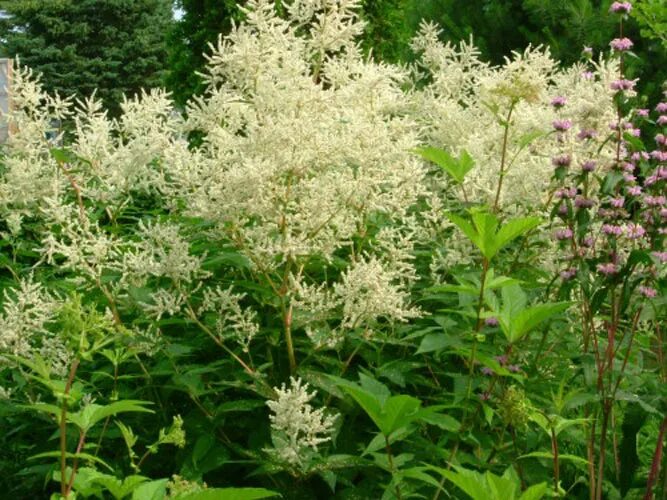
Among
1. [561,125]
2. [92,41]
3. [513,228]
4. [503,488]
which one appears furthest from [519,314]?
[92,41]

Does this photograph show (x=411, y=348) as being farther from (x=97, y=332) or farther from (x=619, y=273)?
(x=97, y=332)

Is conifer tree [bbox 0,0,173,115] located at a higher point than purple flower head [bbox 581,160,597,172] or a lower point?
lower

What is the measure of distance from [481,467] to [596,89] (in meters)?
1.43

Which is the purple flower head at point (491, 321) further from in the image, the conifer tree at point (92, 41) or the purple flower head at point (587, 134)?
the conifer tree at point (92, 41)

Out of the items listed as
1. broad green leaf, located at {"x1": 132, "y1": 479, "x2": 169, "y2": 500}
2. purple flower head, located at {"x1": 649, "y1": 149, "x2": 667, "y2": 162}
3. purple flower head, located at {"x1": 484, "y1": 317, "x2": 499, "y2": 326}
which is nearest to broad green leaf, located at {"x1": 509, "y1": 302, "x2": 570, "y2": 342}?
purple flower head, located at {"x1": 484, "y1": 317, "x2": 499, "y2": 326}

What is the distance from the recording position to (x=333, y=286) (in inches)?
128

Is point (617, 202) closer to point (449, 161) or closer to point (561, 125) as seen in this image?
point (561, 125)

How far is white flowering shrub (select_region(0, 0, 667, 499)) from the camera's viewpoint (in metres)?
3.19

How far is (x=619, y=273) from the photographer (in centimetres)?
327

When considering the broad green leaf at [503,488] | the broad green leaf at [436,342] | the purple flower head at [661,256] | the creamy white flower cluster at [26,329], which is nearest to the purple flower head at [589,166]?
the purple flower head at [661,256]

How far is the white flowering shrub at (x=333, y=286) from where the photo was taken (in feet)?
10.5

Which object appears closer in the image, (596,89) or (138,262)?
(138,262)

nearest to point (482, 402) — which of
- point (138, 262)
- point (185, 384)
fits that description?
point (185, 384)

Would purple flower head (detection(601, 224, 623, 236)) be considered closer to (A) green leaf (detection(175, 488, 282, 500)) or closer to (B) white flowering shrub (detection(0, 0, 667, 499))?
(B) white flowering shrub (detection(0, 0, 667, 499))
